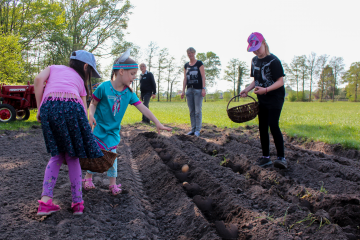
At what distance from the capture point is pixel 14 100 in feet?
30.7

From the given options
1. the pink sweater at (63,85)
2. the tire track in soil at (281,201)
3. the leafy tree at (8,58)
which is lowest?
the tire track in soil at (281,201)

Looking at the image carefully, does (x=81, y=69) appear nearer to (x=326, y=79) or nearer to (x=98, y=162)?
(x=98, y=162)

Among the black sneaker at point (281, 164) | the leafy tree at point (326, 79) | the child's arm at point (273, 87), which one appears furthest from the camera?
the leafy tree at point (326, 79)

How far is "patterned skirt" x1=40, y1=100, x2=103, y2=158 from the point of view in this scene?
2133 mm

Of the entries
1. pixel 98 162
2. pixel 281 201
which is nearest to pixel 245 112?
pixel 281 201

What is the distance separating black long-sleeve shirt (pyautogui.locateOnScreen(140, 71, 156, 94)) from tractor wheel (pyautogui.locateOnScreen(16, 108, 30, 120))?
4.76 m

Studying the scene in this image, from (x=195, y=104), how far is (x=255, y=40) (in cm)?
322

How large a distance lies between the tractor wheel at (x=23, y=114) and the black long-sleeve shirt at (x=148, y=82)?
4.76 metres

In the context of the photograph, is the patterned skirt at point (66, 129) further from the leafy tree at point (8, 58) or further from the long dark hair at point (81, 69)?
the leafy tree at point (8, 58)

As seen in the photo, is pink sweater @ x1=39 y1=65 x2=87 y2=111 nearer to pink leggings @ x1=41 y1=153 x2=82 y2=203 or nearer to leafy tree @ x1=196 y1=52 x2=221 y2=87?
pink leggings @ x1=41 y1=153 x2=82 y2=203

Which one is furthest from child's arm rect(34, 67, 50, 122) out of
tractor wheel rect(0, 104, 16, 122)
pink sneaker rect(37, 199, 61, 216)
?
tractor wheel rect(0, 104, 16, 122)

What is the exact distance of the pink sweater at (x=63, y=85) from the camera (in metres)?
2.19

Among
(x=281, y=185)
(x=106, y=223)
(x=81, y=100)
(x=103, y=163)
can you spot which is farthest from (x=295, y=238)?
(x=81, y=100)

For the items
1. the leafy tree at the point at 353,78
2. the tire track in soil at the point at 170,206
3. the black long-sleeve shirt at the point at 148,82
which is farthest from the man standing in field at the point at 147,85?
the leafy tree at the point at 353,78
